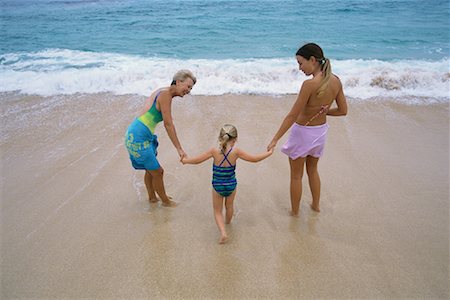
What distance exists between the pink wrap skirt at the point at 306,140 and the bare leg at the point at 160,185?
1.34 m

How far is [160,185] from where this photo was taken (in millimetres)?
3275

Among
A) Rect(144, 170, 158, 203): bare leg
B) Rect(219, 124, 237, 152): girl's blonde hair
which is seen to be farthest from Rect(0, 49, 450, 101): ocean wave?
Rect(219, 124, 237, 152): girl's blonde hair

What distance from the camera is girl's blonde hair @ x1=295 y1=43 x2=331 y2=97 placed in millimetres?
2529

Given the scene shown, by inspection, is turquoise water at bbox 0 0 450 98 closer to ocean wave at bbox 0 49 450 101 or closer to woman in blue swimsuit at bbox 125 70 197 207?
ocean wave at bbox 0 49 450 101

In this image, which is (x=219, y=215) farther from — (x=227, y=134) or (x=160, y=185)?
(x=227, y=134)

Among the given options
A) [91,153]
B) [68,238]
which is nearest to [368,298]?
[68,238]

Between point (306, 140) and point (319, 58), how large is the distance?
754 mm

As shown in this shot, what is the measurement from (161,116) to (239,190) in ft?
4.45

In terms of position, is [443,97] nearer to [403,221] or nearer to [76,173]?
[403,221]

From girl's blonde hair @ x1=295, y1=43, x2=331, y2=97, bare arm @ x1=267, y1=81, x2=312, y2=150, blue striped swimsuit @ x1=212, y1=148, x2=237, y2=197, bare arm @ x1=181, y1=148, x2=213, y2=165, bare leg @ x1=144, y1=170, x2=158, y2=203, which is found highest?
girl's blonde hair @ x1=295, y1=43, x2=331, y2=97

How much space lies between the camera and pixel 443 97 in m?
6.44

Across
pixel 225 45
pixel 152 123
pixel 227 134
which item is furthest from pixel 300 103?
pixel 225 45

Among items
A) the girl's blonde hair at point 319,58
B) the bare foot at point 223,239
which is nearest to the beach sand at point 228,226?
the bare foot at point 223,239

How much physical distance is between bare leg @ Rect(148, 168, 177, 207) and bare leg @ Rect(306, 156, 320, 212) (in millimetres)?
1527
